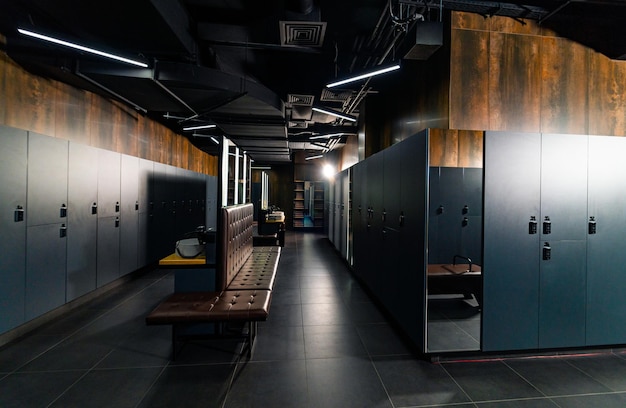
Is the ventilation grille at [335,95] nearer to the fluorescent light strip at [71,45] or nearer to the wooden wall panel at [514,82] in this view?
the wooden wall panel at [514,82]

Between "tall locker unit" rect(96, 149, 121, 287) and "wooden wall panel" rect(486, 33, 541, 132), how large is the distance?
17.4 feet

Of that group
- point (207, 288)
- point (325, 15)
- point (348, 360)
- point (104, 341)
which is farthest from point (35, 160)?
point (348, 360)

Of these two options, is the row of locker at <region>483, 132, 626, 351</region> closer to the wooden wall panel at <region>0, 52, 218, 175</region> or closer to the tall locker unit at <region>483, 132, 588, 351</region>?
the tall locker unit at <region>483, 132, 588, 351</region>

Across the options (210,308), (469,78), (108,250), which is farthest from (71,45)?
(469,78)

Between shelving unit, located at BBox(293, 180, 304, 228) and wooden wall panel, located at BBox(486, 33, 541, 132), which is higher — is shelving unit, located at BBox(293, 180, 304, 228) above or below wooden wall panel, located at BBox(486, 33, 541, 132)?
below

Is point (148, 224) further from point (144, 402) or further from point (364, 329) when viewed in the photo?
point (364, 329)

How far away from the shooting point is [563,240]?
272cm

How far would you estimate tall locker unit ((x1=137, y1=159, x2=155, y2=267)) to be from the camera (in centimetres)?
526

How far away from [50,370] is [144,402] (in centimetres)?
111

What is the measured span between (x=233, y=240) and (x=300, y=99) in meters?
2.80

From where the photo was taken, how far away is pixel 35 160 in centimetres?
309

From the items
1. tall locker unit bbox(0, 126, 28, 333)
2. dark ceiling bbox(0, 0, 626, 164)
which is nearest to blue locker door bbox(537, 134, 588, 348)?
dark ceiling bbox(0, 0, 626, 164)

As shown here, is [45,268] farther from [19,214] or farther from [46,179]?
[46,179]

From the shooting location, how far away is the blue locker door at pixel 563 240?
2693 millimetres
